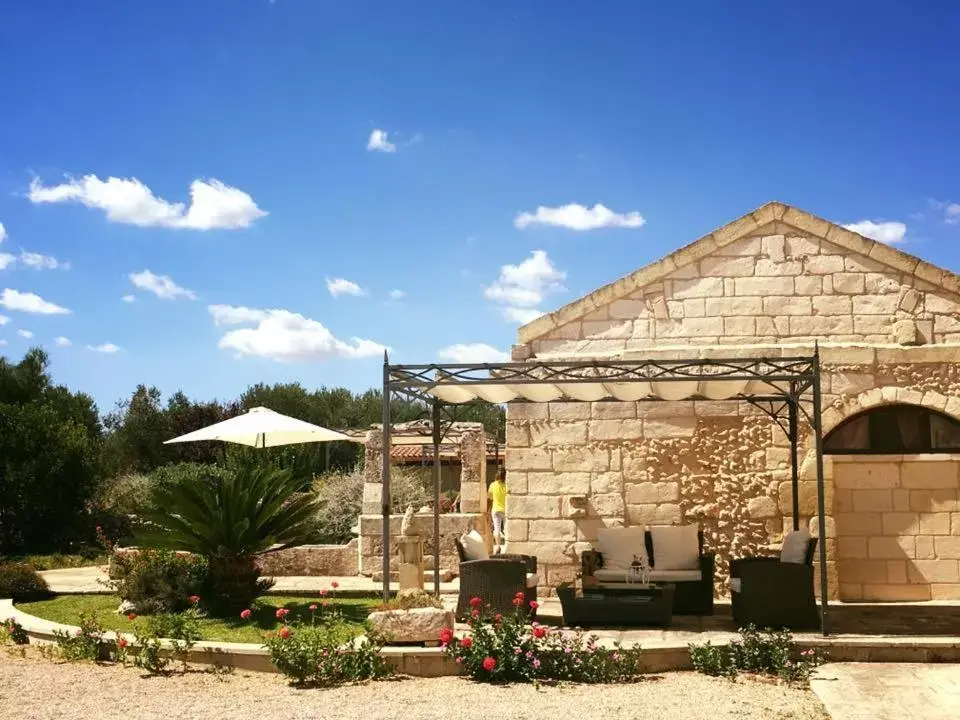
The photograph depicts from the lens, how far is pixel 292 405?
4119 centimetres

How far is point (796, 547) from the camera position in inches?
352

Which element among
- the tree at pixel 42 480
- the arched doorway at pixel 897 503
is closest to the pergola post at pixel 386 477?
the arched doorway at pixel 897 503

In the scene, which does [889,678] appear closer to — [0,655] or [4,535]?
[0,655]

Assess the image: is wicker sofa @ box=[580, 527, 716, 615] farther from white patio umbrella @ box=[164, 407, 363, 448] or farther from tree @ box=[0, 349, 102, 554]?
tree @ box=[0, 349, 102, 554]

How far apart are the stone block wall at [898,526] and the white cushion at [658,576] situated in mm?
1973

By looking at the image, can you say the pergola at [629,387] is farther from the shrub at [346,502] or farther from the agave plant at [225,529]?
the shrub at [346,502]

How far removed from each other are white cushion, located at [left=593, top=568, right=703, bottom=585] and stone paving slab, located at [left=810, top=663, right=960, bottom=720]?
2194mm

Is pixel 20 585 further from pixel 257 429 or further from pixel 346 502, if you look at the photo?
pixel 346 502

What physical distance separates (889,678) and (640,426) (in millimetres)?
4203

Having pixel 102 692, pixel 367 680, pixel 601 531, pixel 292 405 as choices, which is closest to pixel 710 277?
pixel 601 531

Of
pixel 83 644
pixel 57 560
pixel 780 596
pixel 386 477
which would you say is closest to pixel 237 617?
pixel 83 644

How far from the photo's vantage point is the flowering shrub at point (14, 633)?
350 inches

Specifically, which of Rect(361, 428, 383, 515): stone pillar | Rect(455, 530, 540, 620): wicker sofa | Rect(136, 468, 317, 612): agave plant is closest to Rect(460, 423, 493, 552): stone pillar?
Rect(361, 428, 383, 515): stone pillar

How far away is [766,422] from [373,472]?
598 centimetres
